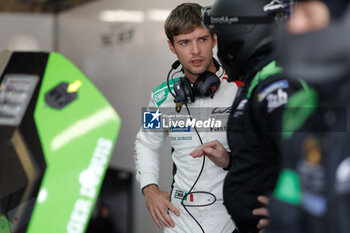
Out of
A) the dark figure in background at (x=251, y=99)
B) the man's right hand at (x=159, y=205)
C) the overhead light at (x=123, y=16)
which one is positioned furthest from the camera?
the overhead light at (x=123, y=16)

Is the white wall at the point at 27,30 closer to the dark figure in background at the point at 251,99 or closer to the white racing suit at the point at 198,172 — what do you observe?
the white racing suit at the point at 198,172

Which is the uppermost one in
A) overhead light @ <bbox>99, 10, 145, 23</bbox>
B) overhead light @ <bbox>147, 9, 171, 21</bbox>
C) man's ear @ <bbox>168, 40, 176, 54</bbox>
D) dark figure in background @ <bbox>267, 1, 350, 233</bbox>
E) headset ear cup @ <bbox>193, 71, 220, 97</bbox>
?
overhead light @ <bbox>99, 10, 145, 23</bbox>

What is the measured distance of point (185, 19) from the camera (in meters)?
1.28

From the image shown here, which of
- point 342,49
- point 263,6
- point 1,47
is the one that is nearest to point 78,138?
point 263,6

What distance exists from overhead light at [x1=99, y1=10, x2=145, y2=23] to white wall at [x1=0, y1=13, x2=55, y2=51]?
1.29m

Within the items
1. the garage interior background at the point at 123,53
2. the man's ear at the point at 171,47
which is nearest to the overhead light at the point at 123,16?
the garage interior background at the point at 123,53

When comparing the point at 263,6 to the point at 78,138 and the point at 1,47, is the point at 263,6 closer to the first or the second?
the point at 78,138

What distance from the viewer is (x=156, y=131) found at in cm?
148

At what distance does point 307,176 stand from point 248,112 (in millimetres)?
359

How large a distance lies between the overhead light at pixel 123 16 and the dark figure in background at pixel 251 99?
2.39 feet

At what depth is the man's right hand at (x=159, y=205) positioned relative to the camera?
1414 mm

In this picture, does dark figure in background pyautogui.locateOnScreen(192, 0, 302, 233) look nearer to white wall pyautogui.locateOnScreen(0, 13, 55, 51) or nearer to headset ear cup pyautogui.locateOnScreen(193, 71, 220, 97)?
headset ear cup pyautogui.locateOnScreen(193, 71, 220, 97)

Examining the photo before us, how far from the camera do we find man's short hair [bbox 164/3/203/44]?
49.7 inches

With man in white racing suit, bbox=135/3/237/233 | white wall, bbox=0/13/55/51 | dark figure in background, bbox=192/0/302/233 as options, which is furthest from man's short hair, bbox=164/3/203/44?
white wall, bbox=0/13/55/51
